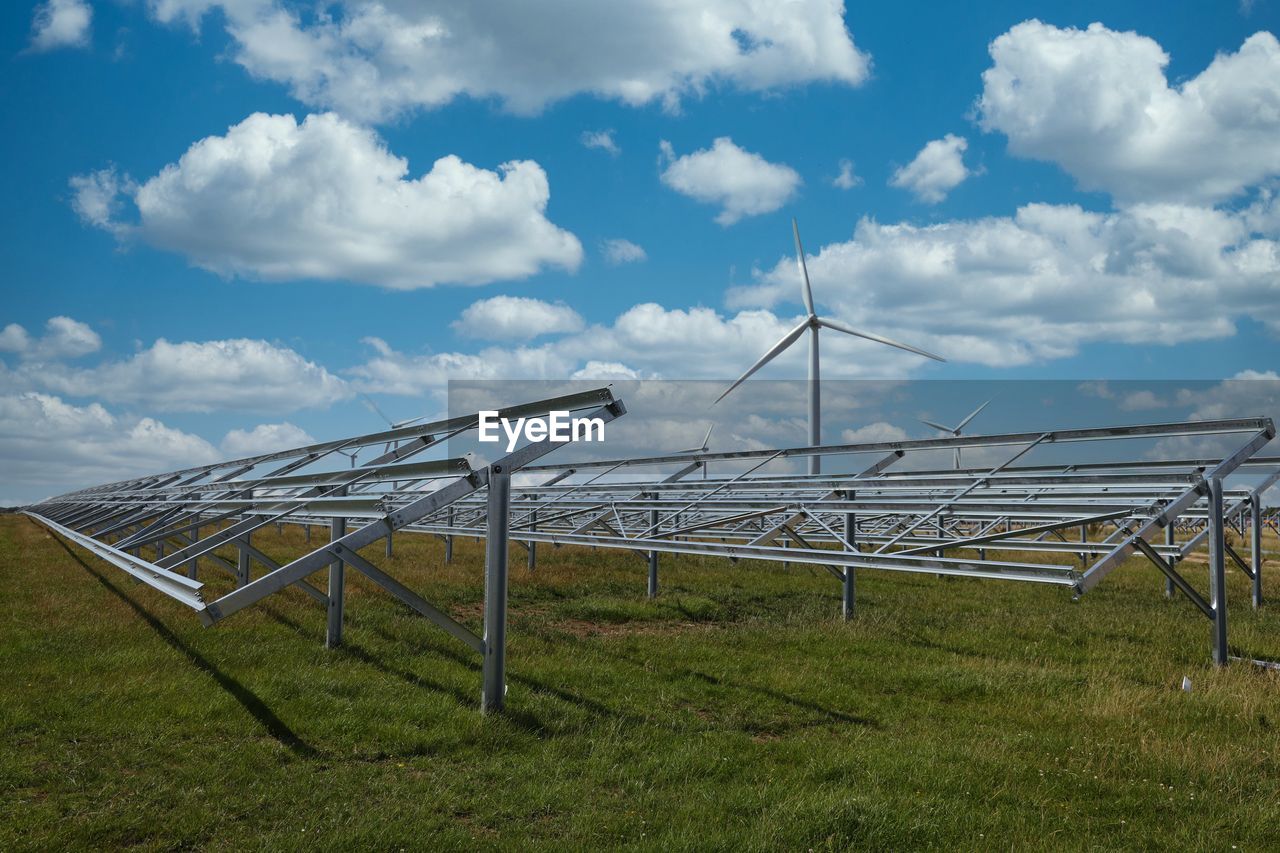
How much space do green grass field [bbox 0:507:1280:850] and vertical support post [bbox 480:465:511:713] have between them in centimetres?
33

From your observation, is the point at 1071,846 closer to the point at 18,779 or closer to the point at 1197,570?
the point at 18,779

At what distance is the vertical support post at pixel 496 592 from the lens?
9.30 metres

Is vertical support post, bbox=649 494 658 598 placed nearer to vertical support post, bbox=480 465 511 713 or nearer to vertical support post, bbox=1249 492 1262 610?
vertical support post, bbox=480 465 511 713

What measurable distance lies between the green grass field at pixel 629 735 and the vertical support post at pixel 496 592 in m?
0.33

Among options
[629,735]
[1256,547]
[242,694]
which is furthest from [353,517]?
[1256,547]

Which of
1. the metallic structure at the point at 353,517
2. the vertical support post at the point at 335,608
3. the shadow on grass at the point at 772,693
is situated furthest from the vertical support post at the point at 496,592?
the vertical support post at the point at 335,608

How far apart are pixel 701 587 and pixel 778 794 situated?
15280 millimetres

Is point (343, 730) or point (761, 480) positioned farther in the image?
point (761, 480)

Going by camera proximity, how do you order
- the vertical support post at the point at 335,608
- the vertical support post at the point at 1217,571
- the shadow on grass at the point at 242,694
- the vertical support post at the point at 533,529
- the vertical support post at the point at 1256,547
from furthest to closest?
the vertical support post at the point at 533,529, the vertical support post at the point at 1256,547, the vertical support post at the point at 335,608, the vertical support post at the point at 1217,571, the shadow on grass at the point at 242,694

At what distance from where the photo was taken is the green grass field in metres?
6.66

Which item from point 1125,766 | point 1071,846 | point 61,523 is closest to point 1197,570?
point 1125,766

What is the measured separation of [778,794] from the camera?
24.0 feet
